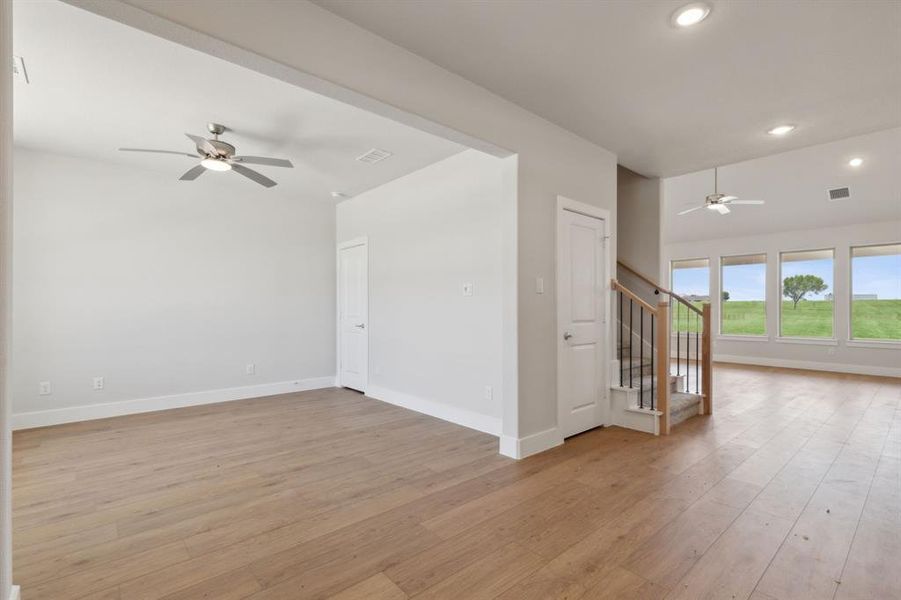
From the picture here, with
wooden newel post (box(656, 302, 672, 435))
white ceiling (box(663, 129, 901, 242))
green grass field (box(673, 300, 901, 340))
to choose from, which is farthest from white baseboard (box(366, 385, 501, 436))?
green grass field (box(673, 300, 901, 340))

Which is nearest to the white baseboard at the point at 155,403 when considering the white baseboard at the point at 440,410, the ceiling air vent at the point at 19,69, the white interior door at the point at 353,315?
the white interior door at the point at 353,315

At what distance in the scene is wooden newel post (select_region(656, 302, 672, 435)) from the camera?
3832 millimetres

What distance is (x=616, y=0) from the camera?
7.01ft

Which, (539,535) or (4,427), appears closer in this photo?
(4,427)

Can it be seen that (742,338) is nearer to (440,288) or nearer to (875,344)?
(875,344)

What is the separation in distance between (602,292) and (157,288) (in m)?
5.16

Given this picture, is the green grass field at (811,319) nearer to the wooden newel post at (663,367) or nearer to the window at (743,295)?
the window at (743,295)

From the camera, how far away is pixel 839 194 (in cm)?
629

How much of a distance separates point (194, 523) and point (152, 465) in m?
1.23

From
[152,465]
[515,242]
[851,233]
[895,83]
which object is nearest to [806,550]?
[515,242]

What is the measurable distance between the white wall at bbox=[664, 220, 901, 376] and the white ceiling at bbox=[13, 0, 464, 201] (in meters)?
5.29

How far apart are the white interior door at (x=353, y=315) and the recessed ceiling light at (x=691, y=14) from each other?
13.9 ft

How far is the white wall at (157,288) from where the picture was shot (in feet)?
14.0

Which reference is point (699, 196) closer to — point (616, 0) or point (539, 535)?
point (616, 0)
